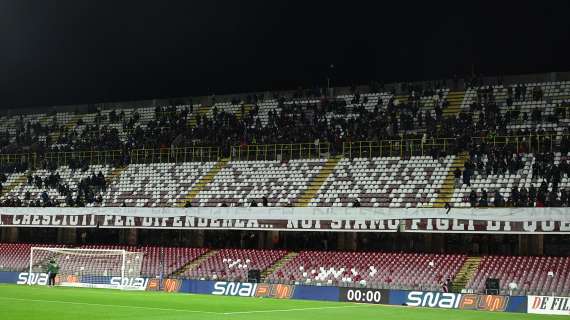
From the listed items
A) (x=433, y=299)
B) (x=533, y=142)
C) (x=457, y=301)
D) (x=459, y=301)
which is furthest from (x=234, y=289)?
(x=533, y=142)

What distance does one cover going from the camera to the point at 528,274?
1684 inches

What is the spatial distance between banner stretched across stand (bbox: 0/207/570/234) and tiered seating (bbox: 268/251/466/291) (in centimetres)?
202

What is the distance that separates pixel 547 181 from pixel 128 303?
24.8 m

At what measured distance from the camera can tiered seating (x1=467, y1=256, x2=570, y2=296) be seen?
4122cm

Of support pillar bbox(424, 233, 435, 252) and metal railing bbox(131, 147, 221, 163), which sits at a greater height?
metal railing bbox(131, 147, 221, 163)

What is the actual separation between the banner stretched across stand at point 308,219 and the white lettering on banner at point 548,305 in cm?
644

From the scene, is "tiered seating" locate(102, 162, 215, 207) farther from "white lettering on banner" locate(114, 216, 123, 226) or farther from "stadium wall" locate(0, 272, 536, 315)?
"stadium wall" locate(0, 272, 536, 315)

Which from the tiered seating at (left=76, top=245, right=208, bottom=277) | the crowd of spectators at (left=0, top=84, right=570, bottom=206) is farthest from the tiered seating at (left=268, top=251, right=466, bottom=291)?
the tiered seating at (left=76, top=245, right=208, bottom=277)

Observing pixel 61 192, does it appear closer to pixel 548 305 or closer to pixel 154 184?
pixel 154 184

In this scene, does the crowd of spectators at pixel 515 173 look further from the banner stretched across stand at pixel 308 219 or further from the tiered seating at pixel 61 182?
the tiered seating at pixel 61 182

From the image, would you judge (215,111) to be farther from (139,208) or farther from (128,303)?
(128,303)

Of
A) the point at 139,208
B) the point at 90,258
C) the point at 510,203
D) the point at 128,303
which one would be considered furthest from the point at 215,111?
the point at 128,303

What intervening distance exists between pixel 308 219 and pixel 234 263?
596 cm

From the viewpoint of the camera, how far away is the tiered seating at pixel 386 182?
4944cm
